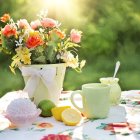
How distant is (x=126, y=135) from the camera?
1.21 metres

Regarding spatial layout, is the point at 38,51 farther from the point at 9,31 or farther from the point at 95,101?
the point at 95,101

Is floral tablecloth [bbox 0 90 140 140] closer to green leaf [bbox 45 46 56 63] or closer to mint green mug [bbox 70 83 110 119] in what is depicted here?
mint green mug [bbox 70 83 110 119]

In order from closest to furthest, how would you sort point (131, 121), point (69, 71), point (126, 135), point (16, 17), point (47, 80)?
1. point (126, 135)
2. point (131, 121)
3. point (47, 80)
4. point (16, 17)
5. point (69, 71)

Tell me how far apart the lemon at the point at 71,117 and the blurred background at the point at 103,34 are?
10.0 ft

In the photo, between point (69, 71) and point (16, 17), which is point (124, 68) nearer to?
point (69, 71)

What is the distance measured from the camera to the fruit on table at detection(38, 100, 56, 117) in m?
1.46

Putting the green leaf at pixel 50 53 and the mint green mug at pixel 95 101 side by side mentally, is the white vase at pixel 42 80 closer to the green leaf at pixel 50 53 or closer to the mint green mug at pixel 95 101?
the green leaf at pixel 50 53

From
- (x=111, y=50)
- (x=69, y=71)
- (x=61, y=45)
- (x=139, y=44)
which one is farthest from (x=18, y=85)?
(x=61, y=45)

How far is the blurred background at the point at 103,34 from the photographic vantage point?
4.51 meters

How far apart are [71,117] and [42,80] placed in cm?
25

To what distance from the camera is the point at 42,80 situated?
1.55m

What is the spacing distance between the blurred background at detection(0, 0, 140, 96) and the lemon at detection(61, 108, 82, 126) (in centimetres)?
306

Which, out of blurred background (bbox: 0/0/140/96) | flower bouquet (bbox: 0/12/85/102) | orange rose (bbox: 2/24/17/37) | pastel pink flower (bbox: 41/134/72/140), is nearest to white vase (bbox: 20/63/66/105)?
flower bouquet (bbox: 0/12/85/102)

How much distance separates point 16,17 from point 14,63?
281 centimetres
